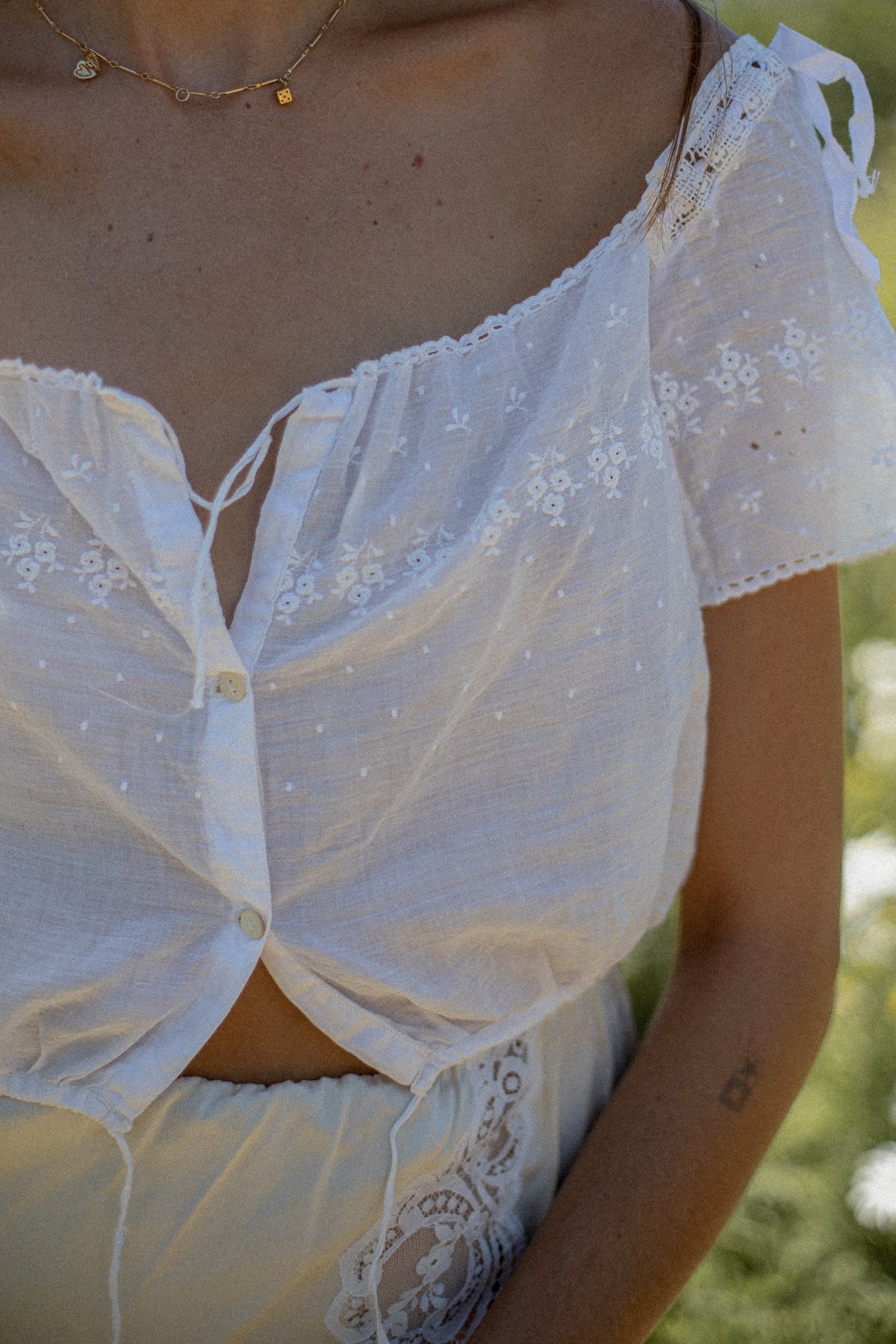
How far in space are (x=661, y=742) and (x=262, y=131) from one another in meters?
0.74

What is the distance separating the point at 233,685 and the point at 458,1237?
0.57 metres

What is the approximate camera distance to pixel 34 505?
124 cm

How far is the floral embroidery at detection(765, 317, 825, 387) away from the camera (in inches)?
51.1

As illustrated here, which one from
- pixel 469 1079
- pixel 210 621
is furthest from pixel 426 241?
pixel 469 1079

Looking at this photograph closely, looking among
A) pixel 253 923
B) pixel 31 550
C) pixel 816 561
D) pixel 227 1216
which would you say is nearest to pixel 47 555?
pixel 31 550

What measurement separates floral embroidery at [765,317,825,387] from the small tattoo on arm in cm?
67

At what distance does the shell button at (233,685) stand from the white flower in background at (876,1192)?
1.65 metres

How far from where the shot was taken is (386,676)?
1209 mm

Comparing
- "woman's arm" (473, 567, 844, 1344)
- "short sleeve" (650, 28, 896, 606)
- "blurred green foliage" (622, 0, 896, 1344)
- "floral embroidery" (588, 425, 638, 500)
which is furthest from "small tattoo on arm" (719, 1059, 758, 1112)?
"blurred green foliage" (622, 0, 896, 1344)

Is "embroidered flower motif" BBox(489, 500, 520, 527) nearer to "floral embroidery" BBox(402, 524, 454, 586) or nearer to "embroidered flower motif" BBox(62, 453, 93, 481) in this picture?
"floral embroidery" BBox(402, 524, 454, 586)

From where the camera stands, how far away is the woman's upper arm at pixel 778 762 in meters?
1.32

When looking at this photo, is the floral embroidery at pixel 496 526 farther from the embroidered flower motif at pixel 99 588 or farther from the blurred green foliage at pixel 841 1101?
the blurred green foliage at pixel 841 1101

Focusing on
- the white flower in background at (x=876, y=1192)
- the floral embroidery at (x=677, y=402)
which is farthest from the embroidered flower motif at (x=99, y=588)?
the white flower in background at (x=876, y=1192)

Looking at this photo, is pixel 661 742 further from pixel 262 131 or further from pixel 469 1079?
pixel 262 131
